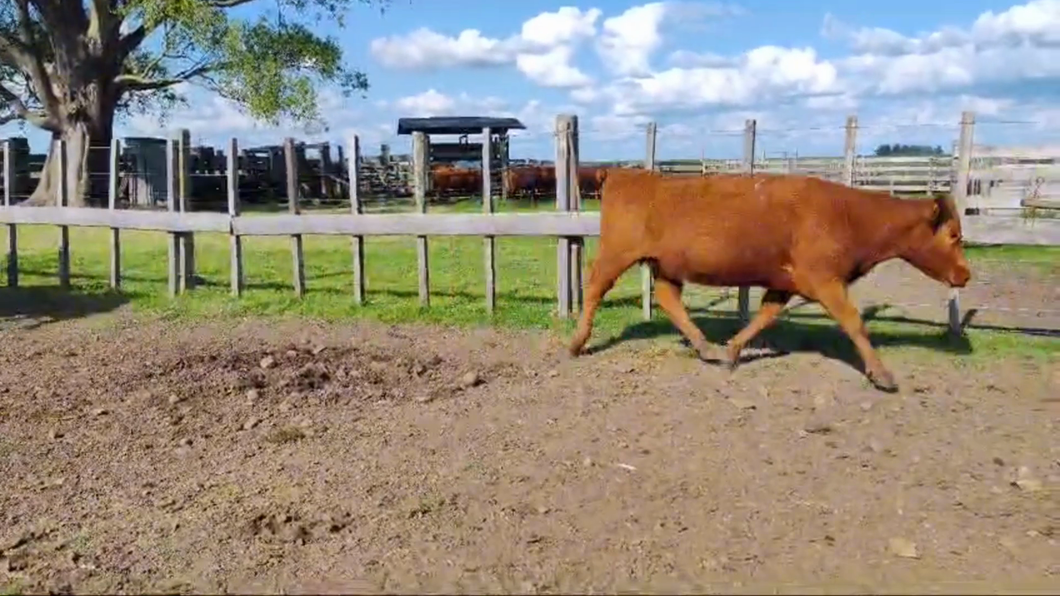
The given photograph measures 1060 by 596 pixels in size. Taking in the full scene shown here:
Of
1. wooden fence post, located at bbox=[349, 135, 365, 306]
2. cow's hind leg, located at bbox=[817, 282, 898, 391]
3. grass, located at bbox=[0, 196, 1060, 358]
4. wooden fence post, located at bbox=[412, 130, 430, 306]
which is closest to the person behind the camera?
cow's hind leg, located at bbox=[817, 282, 898, 391]

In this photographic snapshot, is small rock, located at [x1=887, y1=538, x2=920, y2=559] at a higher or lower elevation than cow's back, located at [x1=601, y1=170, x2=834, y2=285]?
lower

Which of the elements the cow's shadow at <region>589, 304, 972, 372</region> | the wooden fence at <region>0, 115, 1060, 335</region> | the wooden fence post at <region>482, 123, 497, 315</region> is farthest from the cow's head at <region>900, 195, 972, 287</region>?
the wooden fence post at <region>482, 123, 497, 315</region>

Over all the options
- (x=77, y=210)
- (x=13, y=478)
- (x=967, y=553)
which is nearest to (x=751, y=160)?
(x=967, y=553)

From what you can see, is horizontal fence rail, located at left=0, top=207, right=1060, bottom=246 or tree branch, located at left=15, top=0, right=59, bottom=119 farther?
tree branch, located at left=15, top=0, right=59, bottom=119

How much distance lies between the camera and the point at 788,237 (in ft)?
25.6

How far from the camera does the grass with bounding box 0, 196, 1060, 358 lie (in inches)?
369

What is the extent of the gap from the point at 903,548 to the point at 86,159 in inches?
942

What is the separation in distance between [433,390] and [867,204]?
10.8 ft

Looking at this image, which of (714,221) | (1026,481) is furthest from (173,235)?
(1026,481)

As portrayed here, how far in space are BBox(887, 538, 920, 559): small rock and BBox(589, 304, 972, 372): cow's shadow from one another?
3.41 meters

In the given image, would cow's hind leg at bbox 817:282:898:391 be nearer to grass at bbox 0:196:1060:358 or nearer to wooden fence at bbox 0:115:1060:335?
grass at bbox 0:196:1060:358

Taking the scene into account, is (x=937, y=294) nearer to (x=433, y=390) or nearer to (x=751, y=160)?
(x=751, y=160)

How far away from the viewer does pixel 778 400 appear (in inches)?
281

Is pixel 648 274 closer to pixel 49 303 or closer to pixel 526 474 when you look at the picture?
pixel 526 474
